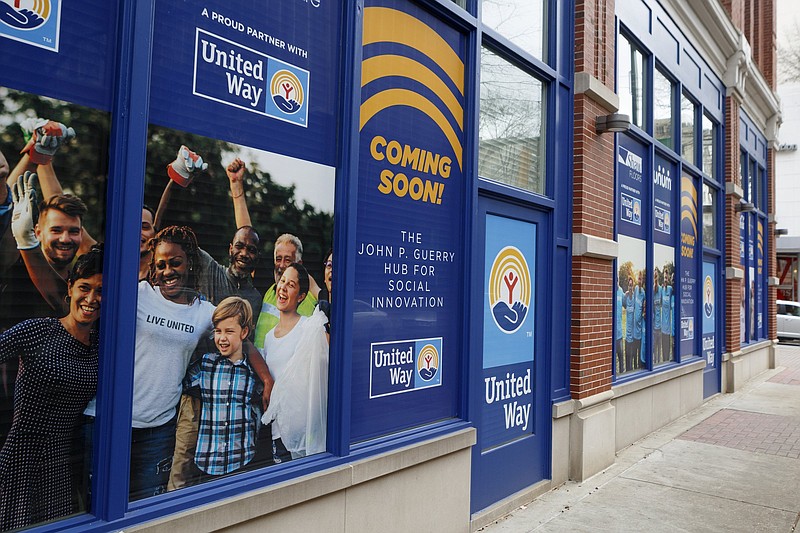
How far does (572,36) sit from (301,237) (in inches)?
173

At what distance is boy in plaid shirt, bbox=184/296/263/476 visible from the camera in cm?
316

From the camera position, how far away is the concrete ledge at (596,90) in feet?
21.8

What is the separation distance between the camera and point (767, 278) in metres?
17.3

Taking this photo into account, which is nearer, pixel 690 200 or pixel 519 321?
pixel 519 321

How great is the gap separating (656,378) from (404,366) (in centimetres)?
553

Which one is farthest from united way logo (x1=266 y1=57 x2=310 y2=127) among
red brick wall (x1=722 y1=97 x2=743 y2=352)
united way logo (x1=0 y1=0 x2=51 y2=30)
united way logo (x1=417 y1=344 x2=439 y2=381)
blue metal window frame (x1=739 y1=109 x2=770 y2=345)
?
blue metal window frame (x1=739 y1=109 x2=770 y2=345)

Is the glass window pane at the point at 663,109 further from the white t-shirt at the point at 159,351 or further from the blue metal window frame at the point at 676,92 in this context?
the white t-shirt at the point at 159,351

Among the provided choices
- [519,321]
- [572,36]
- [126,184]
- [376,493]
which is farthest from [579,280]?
[126,184]

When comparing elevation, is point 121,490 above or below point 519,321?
below

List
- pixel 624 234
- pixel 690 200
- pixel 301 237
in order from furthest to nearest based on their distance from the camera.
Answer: pixel 690 200 < pixel 624 234 < pixel 301 237

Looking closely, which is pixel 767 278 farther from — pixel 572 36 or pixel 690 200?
pixel 572 36

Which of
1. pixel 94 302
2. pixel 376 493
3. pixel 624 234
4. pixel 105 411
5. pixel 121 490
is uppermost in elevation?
pixel 624 234

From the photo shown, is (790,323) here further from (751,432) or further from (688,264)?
(751,432)

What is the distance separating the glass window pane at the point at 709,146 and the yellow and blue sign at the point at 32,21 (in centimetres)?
1140
